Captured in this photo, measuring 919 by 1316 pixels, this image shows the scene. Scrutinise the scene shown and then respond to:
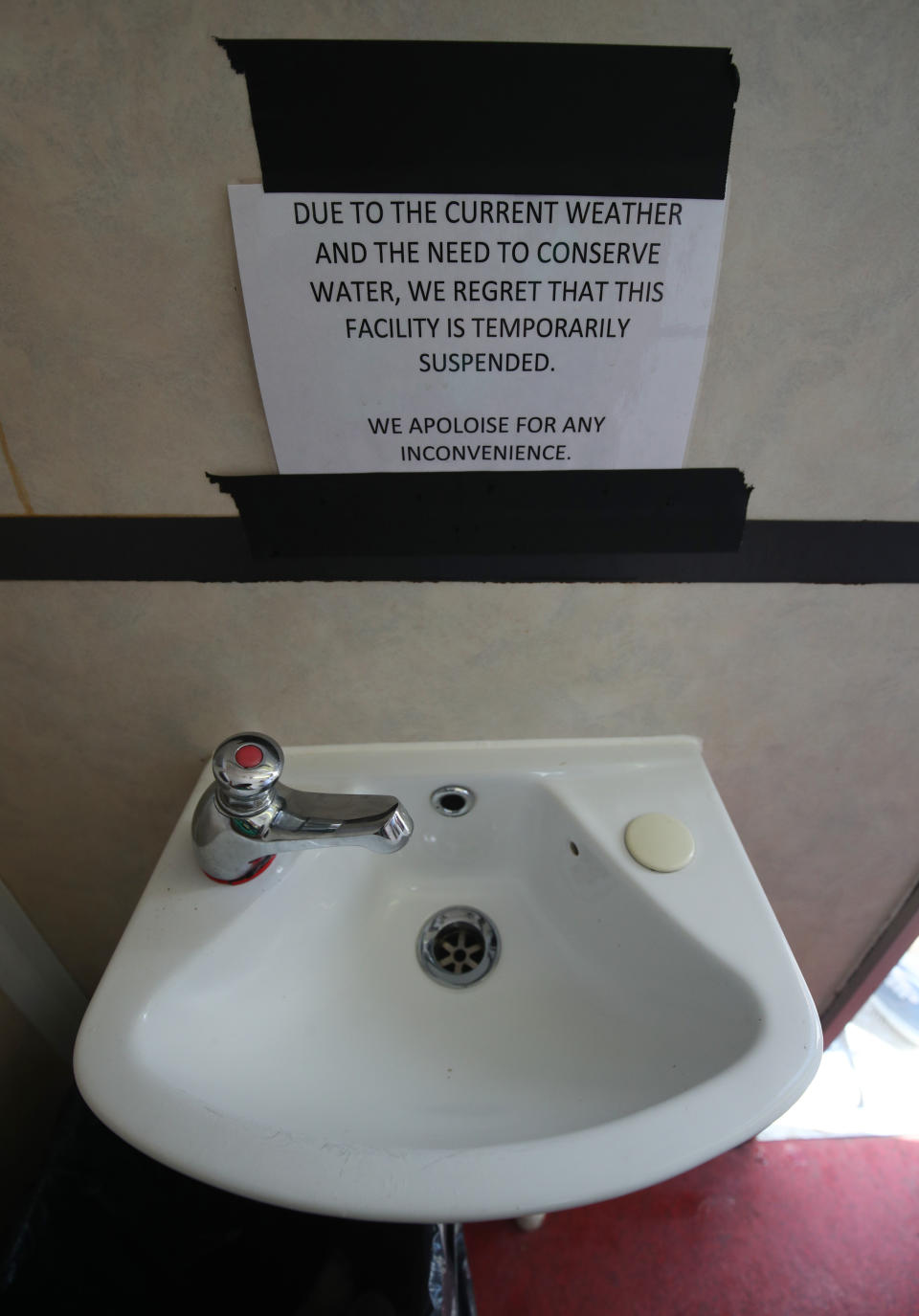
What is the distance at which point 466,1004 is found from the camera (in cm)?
57

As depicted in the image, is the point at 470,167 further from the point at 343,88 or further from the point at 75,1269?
the point at 75,1269

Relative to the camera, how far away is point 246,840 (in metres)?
0.48

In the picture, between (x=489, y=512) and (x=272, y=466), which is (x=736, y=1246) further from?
(x=272, y=466)

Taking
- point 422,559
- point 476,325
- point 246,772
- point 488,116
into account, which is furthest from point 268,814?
point 488,116

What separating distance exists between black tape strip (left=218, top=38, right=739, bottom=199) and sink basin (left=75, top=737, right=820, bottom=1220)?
1.57ft

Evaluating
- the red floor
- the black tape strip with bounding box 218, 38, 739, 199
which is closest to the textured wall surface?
the black tape strip with bounding box 218, 38, 739, 199

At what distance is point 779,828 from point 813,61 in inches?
27.7

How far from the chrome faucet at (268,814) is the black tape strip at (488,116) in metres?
0.40

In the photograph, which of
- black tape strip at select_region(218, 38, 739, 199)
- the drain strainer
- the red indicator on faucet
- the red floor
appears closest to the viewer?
black tape strip at select_region(218, 38, 739, 199)

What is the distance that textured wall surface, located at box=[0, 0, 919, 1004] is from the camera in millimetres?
356

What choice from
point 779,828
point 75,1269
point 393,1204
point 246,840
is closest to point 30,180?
point 246,840

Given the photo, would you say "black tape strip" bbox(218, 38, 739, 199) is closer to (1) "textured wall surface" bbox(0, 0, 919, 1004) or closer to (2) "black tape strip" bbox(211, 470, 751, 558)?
(1) "textured wall surface" bbox(0, 0, 919, 1004)

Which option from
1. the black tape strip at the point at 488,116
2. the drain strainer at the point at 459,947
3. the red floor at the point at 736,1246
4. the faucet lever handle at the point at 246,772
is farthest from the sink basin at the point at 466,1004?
the red floor at the point at 736,1246

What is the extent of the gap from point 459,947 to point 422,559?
15.9 inches
